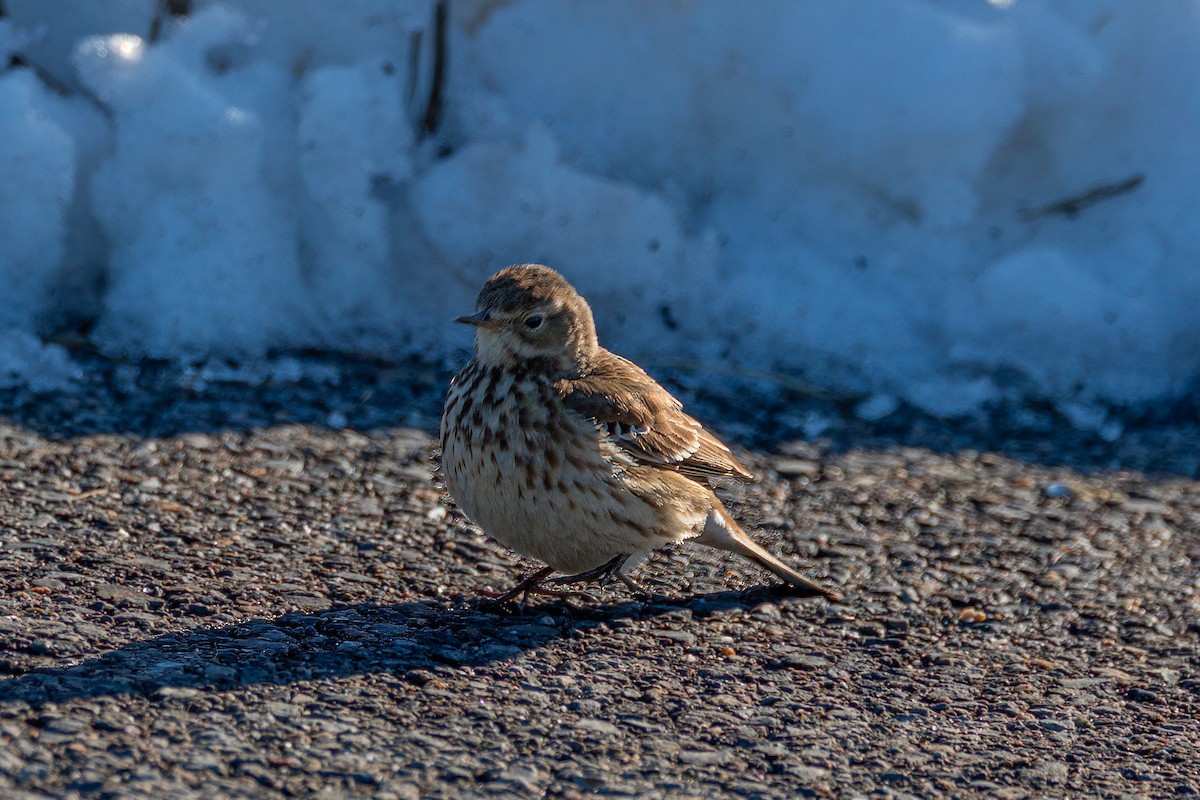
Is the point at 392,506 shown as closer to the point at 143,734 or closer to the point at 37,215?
the point at 143,734

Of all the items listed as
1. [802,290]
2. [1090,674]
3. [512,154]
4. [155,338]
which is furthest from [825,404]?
[155,338]

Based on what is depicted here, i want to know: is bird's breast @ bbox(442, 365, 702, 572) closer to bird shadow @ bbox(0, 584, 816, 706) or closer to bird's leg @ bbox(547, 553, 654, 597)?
bird's leg @ bbox(547, 553, 654, 597)

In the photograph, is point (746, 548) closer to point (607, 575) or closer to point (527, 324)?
point (607, 575)

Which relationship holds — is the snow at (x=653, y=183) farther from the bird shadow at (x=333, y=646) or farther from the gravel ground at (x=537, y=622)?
the bird shadow at (x=333, y=646)

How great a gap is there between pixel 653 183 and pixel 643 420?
11.2 ft

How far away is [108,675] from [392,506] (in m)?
1.83

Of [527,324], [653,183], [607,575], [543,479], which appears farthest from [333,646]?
[653,183]

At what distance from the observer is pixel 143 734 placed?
3.43 metres

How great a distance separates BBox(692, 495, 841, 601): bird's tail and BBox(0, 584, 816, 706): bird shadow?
0.57 feet

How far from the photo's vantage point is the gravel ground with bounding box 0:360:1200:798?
11.7 ft

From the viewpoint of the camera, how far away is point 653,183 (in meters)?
8.02

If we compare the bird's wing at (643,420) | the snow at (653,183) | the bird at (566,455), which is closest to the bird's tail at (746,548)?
the bird at (566,455)

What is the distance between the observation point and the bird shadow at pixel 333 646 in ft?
12.2

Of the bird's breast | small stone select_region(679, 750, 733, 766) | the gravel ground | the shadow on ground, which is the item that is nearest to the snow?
the shadow on ground
